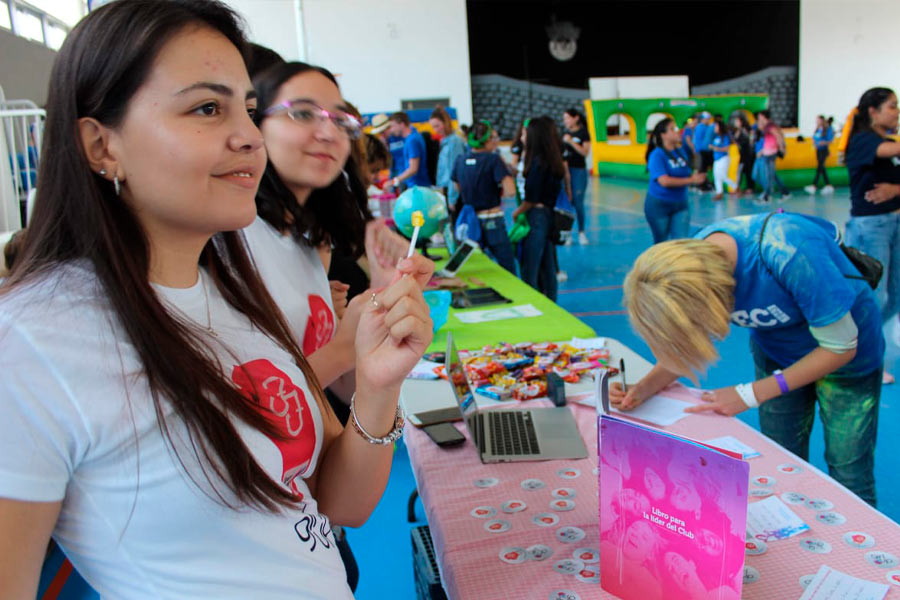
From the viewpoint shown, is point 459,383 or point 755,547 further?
point 459,383

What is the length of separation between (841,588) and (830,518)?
8.9 inches

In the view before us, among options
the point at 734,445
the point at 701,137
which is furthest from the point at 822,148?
the point at 734,445

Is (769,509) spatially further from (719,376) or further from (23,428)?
(719,376)

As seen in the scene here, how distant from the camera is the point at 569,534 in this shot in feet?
4.12

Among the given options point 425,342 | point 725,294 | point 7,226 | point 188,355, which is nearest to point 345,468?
point 425,342

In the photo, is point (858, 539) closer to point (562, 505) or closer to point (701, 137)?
point (562, 505)

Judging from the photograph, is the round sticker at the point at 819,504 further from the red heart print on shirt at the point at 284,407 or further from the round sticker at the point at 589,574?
the red heart print on shirt at the point at 284,407

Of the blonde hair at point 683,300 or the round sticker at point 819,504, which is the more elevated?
the blonde hair at point 683,300

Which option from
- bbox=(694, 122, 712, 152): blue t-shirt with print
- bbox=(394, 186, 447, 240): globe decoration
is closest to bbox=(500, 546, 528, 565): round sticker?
bbox=(394, 186, 447, 240): globe decoration

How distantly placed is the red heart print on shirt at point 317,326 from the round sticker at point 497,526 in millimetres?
503

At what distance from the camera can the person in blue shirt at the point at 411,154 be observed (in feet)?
21.9

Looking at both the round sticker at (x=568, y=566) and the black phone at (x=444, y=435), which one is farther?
the black phone at (x=444, y=435)

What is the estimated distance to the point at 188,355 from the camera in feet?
2.46

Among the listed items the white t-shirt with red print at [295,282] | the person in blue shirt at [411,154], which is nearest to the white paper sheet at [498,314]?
the white t-shirt with red print at [295,282]
